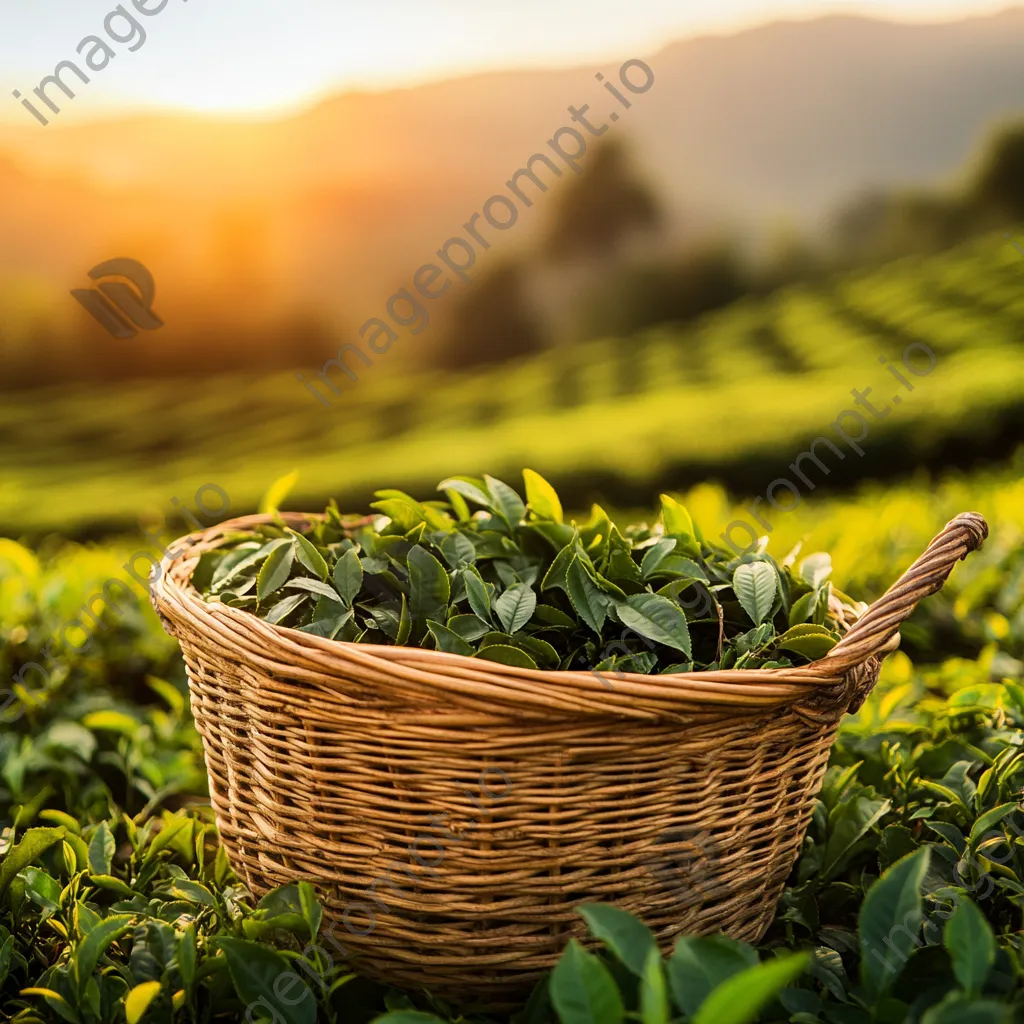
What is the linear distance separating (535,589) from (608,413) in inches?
261

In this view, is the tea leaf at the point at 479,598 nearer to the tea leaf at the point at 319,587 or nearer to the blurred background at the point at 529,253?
the tea leaf at the point at 319,587

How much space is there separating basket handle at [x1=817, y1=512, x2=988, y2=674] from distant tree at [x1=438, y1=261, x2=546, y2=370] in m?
9.51

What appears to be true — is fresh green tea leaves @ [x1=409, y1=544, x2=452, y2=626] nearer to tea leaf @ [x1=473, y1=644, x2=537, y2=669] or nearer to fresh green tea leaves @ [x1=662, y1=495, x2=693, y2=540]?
tea leaf @ [x1=473, y1=644, x2=537, y2=669]

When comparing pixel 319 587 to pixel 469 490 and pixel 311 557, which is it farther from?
pixel 469 490

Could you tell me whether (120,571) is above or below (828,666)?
below

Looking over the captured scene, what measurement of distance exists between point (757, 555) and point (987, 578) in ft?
3.05

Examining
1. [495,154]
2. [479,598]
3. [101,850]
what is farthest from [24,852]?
[495,154]

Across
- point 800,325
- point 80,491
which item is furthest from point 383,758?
point 800,325

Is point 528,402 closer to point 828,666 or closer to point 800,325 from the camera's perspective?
point 800,325

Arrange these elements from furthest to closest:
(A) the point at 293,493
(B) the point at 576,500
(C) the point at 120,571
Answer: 1. (A) the point at 293,493
2. (B) the point at 576,500
3. (C) the point at 120,571

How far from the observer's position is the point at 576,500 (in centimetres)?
499

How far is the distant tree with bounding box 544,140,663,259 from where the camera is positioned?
1055 cm

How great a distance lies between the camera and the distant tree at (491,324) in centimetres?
1010

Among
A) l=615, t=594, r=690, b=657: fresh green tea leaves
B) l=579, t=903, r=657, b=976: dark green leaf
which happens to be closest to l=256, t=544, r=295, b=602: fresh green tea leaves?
l=615, t=594, r=690, b=657: fresh green tea leaves
